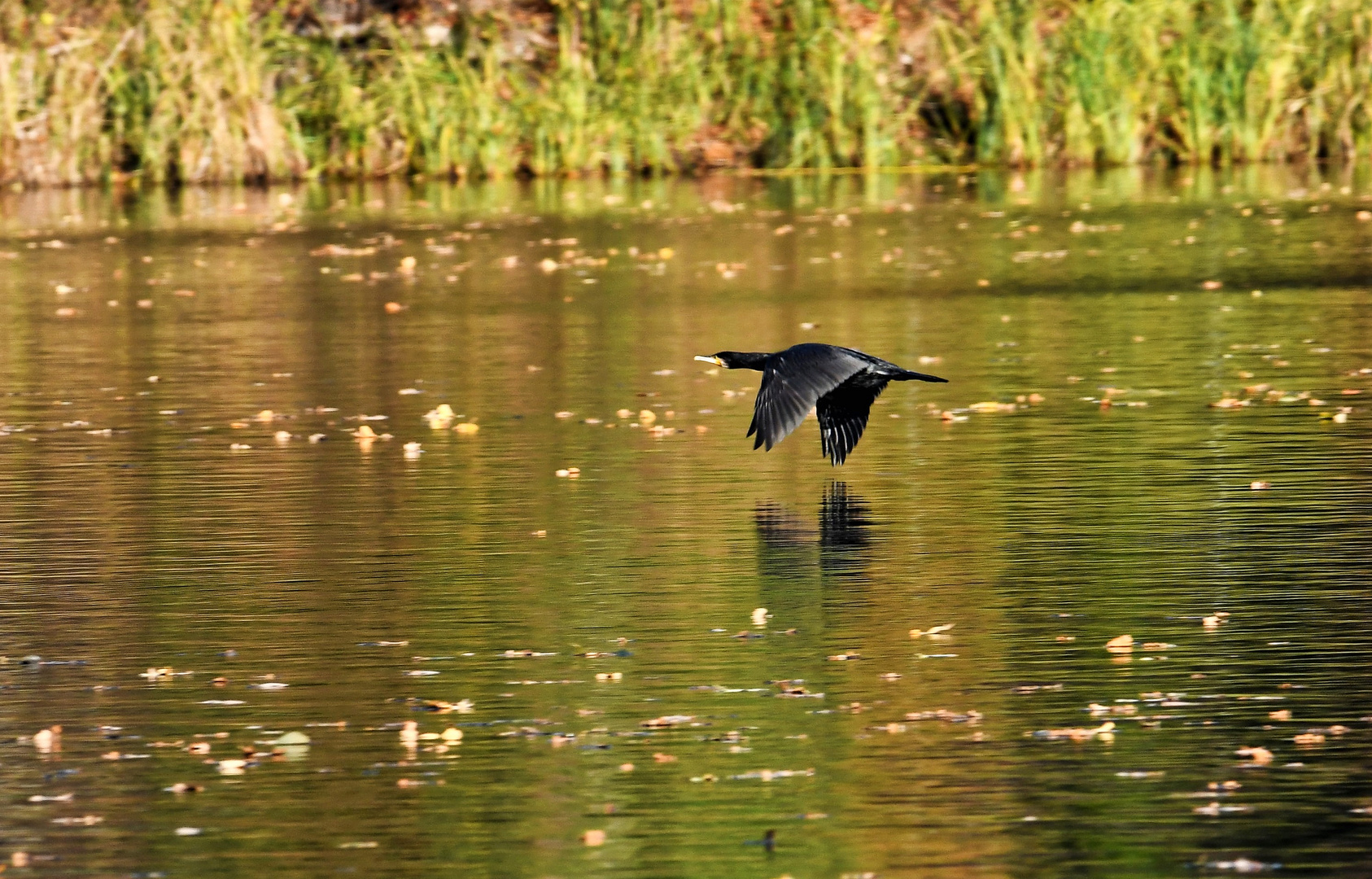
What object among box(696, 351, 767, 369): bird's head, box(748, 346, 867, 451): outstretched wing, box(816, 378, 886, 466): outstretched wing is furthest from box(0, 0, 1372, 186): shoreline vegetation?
box(748, 346, 867, 451): outstretched wing

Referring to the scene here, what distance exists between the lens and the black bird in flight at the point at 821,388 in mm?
10898

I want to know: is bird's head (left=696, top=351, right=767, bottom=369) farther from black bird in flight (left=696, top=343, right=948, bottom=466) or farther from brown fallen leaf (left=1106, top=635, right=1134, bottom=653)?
brown fallen leaf (left=1106, top=635, right=1134, bottom=653)

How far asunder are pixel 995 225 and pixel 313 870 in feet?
63.6

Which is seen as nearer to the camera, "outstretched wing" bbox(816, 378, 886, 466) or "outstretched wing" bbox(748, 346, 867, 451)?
"outstretched wing" bbox(748, 346, 867, 451)

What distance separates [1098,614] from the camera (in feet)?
28.5

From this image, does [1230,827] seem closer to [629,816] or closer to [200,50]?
[629,816]

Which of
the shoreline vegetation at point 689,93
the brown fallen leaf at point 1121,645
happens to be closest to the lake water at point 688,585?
the brown fallen leaf at point 1121,645

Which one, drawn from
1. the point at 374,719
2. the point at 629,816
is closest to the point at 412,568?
Answer: the point at 374,719

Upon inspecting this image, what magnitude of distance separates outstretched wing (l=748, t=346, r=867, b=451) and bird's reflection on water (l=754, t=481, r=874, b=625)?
1.11ft

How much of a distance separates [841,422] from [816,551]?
2.13m

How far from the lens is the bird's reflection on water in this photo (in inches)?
367

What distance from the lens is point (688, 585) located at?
946cm

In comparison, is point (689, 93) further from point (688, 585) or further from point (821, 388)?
point (688, 585)

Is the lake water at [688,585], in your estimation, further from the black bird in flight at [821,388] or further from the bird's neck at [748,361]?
the bird's neck at [748,361]
